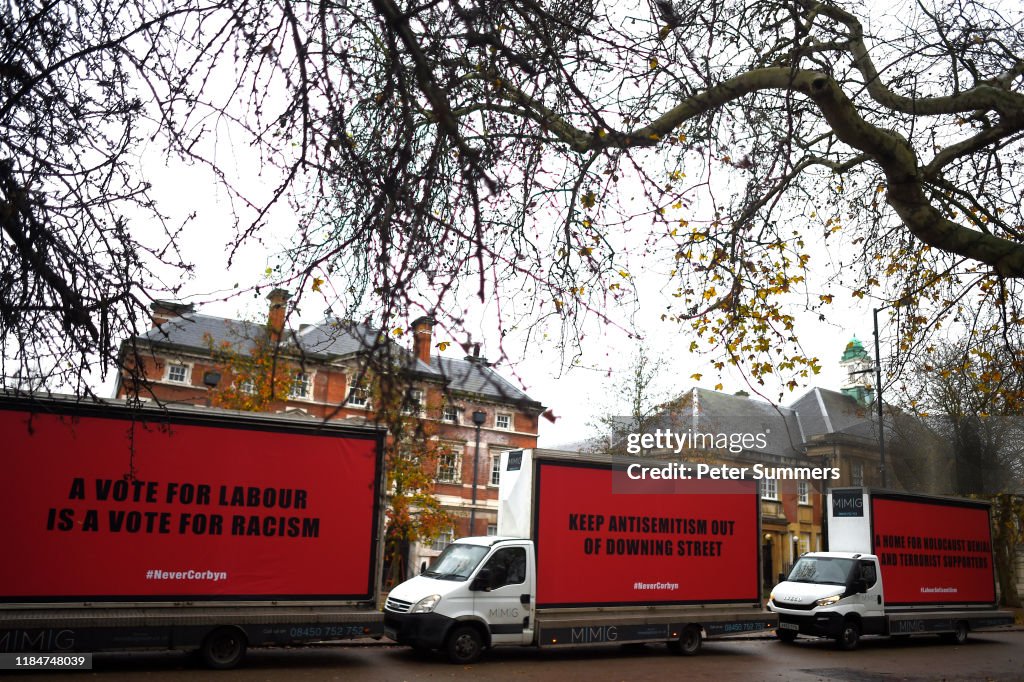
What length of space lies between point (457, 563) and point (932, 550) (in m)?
13.7

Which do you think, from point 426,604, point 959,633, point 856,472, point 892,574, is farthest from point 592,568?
point 856,472

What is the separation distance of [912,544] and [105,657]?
719 inches

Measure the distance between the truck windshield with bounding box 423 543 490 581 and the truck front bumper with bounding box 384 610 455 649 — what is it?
2.86 feet

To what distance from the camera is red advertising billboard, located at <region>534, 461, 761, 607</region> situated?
48.2 feet

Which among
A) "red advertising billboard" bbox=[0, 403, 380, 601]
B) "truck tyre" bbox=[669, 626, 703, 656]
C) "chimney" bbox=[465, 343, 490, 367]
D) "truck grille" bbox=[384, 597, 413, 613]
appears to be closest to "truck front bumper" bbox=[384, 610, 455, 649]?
"truck grille" bbox=[384, 597, 413, 613]

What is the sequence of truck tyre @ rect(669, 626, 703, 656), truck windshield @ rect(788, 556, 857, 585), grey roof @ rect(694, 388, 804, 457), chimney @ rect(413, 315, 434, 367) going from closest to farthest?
chimney @ rect(413, 315, 434, 367) → truck tyre @ rect(669, 626, 703, 656) → truck windshield @ rect(788, 556, 857, 585) → grey roof @ rect(694, 388, 804, 457)

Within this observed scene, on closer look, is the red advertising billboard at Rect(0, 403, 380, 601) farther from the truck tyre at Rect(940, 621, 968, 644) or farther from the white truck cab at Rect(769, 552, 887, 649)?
the truck tyre at Rect(940, 621, 968, 644)

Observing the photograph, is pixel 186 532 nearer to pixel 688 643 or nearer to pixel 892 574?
pixel 688 643

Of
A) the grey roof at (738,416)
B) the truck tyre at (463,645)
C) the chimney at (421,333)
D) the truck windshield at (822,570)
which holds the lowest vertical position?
the truck tyre at (463,645)

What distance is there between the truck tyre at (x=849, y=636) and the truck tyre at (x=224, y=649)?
43.1 ft

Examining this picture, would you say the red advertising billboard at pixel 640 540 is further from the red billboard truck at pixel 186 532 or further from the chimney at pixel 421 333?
the chimney at pixel 421 333

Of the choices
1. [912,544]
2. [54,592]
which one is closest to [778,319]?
[54,592]

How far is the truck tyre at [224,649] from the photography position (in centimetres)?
1138

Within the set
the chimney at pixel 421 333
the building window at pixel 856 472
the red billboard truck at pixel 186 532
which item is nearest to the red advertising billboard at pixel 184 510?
the red billboard truck at pixel 186 532
